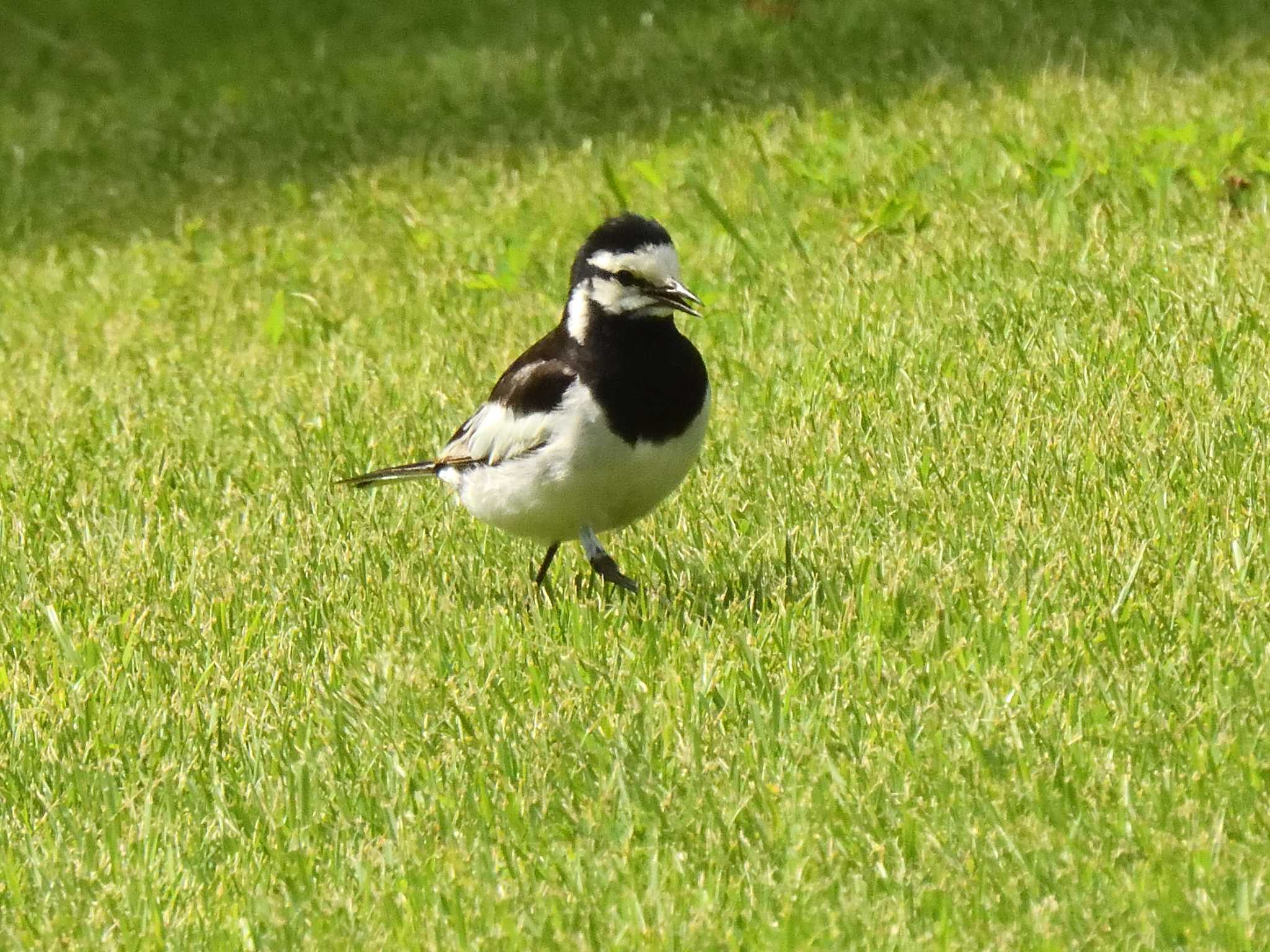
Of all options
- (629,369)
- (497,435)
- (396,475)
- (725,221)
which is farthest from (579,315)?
(725,221)

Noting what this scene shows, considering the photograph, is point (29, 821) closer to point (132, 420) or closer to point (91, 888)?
point (91, 888)

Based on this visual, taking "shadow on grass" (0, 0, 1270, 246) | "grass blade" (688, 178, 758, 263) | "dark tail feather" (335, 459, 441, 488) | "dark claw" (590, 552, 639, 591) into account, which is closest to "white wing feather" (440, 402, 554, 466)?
"dark tail feather" (335, 459, 441, 488)

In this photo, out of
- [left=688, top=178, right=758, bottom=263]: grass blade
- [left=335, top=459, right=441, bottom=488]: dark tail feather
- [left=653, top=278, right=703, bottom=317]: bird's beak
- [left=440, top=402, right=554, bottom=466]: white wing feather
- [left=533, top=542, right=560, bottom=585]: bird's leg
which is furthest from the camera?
[left=688, top=178, right=758, bottom=263]: grass blade

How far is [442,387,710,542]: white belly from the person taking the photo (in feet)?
18.3

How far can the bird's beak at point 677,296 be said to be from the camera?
5.56 meters

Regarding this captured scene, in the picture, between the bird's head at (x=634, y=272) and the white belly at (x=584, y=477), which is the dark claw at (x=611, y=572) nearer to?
the white belly at (x=584, y=477)

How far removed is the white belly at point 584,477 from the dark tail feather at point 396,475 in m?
0.51

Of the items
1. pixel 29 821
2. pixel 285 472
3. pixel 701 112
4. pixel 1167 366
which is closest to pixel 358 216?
pixel 701 112

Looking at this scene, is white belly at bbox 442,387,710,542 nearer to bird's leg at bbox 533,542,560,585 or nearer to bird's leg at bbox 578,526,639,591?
bird's leg at bbox 578,526,639,591

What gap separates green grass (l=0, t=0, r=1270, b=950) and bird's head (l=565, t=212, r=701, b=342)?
0.84 meters

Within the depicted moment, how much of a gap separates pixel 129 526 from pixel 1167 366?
3.60m

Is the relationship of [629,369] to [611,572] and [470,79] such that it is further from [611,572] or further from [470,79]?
[470,79]

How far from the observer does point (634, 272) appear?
18.5 feet

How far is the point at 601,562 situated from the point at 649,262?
34.8 inches
